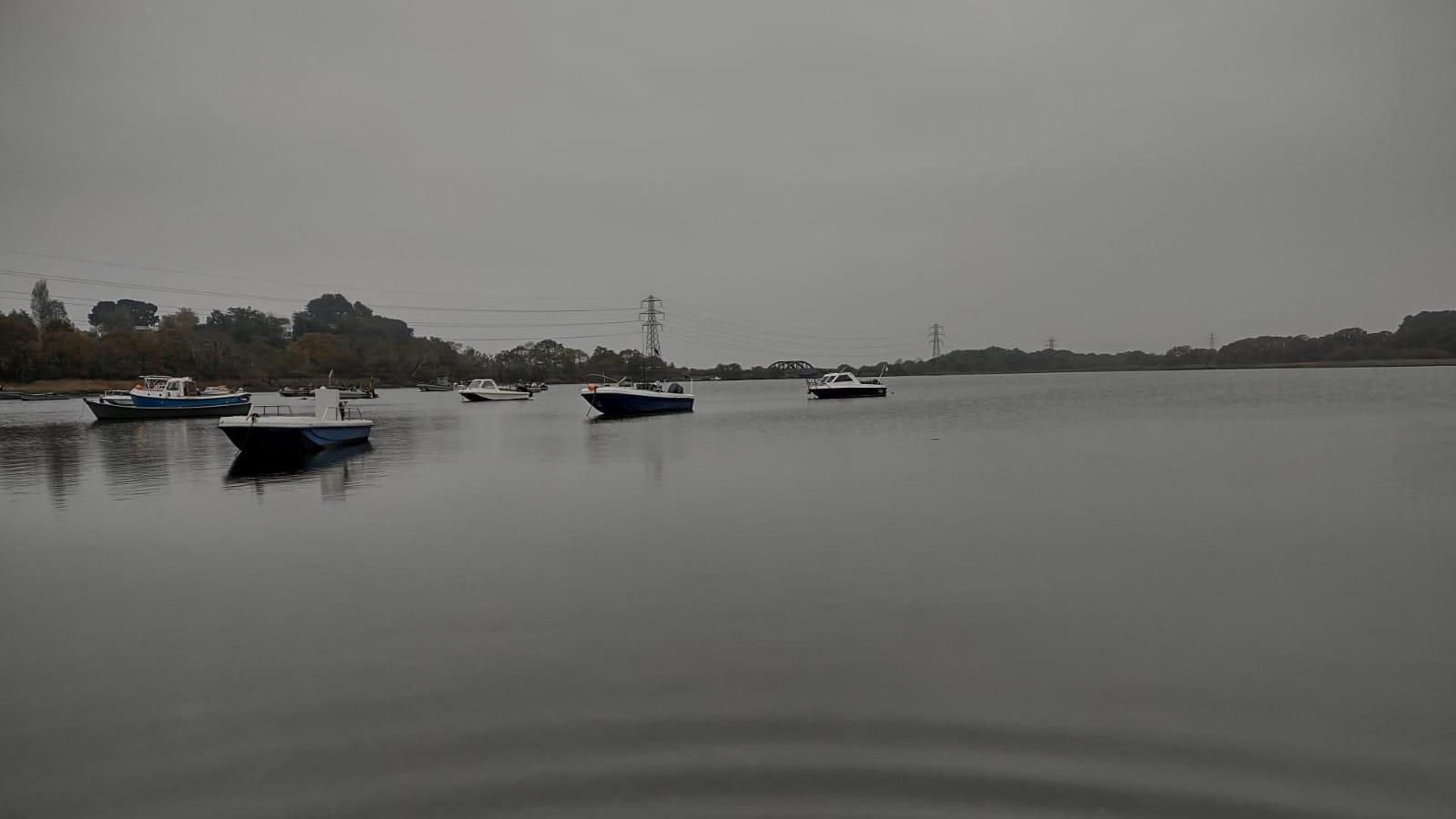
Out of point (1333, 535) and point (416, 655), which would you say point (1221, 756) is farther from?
point (1333, 535)

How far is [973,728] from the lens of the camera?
6.23 metres

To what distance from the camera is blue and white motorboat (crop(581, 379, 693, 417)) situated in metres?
58.2

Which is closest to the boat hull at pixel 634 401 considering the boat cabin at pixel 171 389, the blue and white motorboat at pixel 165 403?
the blue and white motorboat at pixel 165 403

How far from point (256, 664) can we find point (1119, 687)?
29.8ft

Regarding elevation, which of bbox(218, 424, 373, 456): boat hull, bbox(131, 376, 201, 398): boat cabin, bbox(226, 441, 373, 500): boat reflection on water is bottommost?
bbox(226, 441, 373, 500): boat reflection on water

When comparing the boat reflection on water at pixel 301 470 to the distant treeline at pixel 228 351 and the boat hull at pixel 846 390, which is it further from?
the distant treeline at pixel 228 351

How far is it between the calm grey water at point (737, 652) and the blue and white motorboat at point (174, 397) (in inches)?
1706

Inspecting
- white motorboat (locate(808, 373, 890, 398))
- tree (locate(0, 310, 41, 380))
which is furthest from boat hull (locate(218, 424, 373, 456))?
tree (locate(0, 310, 41, 380))

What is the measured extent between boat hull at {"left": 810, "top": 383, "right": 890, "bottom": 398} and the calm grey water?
233ft

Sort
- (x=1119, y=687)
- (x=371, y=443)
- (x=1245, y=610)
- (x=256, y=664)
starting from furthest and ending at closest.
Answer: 1. (x=371, y=443)
2. (x=1245, y=610)
3. (x=256, y=664)
4. (x=1119, y=687)

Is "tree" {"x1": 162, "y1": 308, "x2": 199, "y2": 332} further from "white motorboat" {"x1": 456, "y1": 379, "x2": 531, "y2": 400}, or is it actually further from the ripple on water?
the ripple on water

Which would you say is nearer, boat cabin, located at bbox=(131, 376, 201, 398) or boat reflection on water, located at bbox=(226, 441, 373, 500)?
boat reflection on water, located at bbox=(226, 441, 373, 500)

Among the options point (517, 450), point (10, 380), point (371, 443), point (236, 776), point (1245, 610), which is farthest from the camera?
point (10, 380)

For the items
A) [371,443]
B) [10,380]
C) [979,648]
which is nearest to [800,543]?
[979,648]
